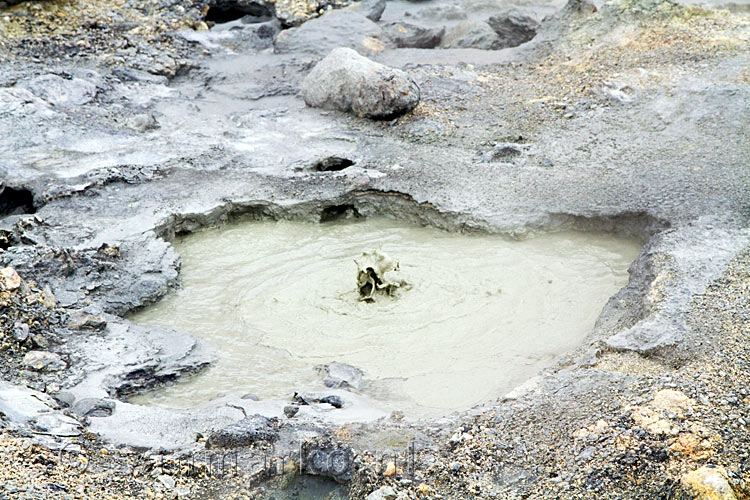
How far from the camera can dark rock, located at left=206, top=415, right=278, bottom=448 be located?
4215mm

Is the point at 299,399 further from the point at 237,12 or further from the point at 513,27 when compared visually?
the point at 237,12

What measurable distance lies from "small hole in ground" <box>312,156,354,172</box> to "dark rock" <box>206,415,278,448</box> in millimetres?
4240

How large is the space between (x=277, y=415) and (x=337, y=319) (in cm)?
145

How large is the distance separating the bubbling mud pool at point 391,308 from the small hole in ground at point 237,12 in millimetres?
6521

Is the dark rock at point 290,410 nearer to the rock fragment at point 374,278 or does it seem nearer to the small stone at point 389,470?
the small stone at point 389,470

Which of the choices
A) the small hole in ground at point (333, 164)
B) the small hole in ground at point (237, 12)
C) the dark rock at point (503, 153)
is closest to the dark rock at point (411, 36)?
the small hole in ground at point (237, 12)

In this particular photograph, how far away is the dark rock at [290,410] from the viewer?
4.62 metres

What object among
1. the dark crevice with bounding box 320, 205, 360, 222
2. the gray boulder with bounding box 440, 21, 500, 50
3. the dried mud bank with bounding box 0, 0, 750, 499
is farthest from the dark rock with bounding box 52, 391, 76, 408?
the gray boulder with bounding box 440, 21, 500, 50

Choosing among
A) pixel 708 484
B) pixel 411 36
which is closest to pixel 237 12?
pixel 411 36

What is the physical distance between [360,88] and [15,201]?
3667 millimetres

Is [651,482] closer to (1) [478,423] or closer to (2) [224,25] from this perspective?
(1) [478,423]

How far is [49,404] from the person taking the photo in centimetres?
461

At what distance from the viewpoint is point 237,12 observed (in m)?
13.3

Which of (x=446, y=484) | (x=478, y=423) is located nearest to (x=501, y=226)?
(x=478, y=423)
